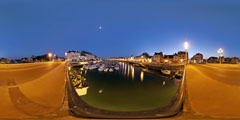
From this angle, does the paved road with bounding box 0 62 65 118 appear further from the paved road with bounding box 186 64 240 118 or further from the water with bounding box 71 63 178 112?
the paved road with bounding box 186 64 240 118

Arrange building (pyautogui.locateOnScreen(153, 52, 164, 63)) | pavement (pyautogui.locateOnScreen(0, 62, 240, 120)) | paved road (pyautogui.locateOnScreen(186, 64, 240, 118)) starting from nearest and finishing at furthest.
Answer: pavement (pyautogui.locateOnScreen(0, 62, 240, 120)) → paved road (pyautogui.locateOnScreen(186, 64, 240, 118)) → building (pyautogui.locateOnScreen(153, 52, 164, 63))

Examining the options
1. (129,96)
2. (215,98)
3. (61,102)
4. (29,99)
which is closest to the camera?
(61,102)

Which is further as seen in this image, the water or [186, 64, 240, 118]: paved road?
the water

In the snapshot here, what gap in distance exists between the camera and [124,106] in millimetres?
18094

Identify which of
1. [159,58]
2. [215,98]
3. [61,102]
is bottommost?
[61,102]

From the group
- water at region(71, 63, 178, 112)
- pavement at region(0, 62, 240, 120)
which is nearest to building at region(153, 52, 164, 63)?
water at region(71, 63, 178, 112)

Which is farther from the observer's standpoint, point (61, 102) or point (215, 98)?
point (215, 98)

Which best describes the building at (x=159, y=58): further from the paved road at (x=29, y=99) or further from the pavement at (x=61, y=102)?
the paved road at (x=29, y=99)

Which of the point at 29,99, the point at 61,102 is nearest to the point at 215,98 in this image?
the point at 61,102

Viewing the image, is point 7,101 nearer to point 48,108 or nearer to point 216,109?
point 48,108

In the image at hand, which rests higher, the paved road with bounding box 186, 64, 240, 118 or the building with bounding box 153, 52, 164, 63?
the building with bounding box 153, 52, 164, 63

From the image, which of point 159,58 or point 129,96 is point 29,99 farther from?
point 159,58

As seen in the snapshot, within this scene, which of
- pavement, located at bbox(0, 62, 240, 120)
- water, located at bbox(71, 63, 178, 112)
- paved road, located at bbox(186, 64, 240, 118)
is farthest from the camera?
water, located at bbox(71, 63, 178, 112)

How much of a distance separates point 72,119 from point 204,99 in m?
9.73
